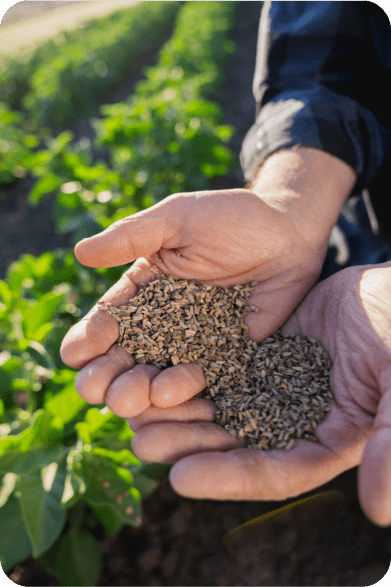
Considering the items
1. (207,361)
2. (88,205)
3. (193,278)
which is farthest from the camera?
(88,205)

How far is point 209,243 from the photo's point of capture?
7.14ft

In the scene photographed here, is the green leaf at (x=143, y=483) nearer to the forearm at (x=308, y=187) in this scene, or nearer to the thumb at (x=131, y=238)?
the thumb at (x=131, y=238)

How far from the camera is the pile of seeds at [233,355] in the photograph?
1.92m

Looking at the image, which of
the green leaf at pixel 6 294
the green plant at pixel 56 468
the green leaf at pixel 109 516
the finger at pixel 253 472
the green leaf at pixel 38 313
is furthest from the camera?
the green leaf at pixel 6 294

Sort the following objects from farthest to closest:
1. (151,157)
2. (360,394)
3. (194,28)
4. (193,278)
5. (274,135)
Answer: (194,28) → (151,157) → (274,135) → (193,278) → (360,394)

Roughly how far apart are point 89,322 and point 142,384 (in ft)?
1.35

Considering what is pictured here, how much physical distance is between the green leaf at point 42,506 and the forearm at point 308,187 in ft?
6.13

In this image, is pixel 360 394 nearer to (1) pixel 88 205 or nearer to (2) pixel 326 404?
(2) pixel 326 404

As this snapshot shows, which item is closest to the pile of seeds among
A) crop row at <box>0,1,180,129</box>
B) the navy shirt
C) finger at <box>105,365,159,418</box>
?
finger at <box>105,365,159,418</box>

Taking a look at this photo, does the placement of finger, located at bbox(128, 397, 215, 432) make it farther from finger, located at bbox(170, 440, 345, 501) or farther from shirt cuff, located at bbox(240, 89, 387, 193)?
shirt cuff, located at bbox(240, 89, 387, 193)

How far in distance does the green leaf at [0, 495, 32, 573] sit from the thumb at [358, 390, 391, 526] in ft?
5.80

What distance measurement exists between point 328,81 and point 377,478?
8.35 ft

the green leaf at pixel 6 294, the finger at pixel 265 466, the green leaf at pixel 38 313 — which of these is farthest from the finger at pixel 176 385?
the green leaf at pixel 6 294

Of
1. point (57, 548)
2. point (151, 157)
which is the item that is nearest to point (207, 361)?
point (57, 548)
